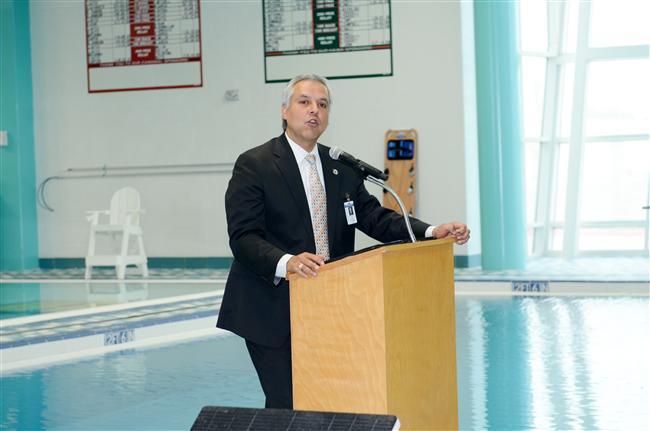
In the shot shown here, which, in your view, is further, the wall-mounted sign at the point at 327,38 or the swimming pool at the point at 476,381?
the wall-mounted sign at the point at 327,38

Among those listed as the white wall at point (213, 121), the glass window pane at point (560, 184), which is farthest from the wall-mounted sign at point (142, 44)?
the glass window pane at point (560, 184)

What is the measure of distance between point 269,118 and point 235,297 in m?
8.73

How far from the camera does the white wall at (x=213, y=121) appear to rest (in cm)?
1095

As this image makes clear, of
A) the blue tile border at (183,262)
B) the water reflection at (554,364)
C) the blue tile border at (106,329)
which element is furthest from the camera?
the blue tile border at (183,262)

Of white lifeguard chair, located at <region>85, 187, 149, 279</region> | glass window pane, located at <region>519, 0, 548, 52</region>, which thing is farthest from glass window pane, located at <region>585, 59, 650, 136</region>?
Result: white lifeguard chair, located at <region>85, 187, 149, 279</region>

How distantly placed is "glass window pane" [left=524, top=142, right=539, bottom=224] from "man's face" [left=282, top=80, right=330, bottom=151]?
418 inches

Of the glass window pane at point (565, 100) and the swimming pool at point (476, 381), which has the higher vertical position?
the glass window pane at point (565, 100)

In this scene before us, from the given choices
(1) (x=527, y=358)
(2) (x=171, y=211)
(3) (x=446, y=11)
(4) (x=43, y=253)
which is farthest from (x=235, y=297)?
(4) (x=43, y=253)

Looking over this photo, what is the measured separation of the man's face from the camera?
9.58 ft

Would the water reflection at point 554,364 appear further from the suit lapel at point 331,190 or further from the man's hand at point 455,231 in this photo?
the suit lapel at point 331,190

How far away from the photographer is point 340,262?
8.57 ft

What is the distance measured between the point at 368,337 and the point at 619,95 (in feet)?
36.4

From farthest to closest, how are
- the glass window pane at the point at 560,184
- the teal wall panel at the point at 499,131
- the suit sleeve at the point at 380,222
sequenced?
the glass window pane at the point at 560,184 → the teal wall panel at the point at 499,131 → the suit sleeve at the point at 380,222

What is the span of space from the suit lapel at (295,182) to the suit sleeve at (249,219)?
0.07 m
